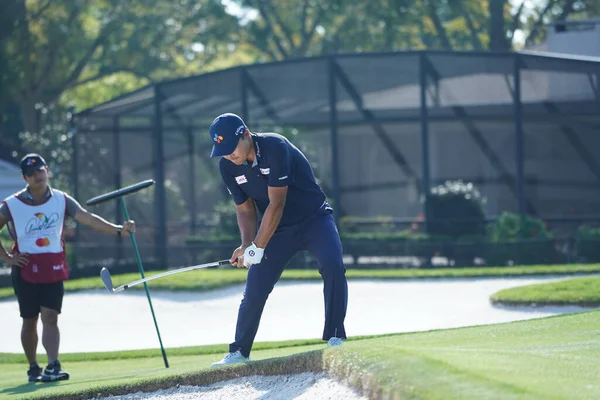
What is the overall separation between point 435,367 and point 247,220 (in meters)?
2.58

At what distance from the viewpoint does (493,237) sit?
2070cm

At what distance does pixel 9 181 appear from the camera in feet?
105

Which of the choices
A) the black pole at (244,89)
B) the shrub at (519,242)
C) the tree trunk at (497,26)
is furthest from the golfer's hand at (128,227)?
the tree trunk at (497,26)

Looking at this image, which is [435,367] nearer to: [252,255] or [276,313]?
[252,255]

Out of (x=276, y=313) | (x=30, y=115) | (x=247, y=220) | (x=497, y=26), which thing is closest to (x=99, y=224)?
(x=247, y=220)

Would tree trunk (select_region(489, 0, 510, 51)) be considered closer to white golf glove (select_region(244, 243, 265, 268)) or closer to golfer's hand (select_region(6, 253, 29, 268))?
golfer's hand (select_region(6, 253, 29, 268))

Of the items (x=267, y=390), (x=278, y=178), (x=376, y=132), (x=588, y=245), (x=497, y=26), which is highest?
(x=497, y=26)

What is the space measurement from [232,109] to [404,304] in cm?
951

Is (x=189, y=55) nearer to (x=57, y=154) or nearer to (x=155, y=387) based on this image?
(x=57, y=154)

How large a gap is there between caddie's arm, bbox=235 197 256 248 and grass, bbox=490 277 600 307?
6.16 m

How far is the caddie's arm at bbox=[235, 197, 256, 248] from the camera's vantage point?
819 centimetres

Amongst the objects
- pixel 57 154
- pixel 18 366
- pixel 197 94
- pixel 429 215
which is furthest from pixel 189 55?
pixel 18 366

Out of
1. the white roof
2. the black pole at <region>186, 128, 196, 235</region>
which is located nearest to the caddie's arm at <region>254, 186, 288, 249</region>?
the black pole at <region>186, 128, 196, 235</region>

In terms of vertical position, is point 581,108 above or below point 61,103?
below
